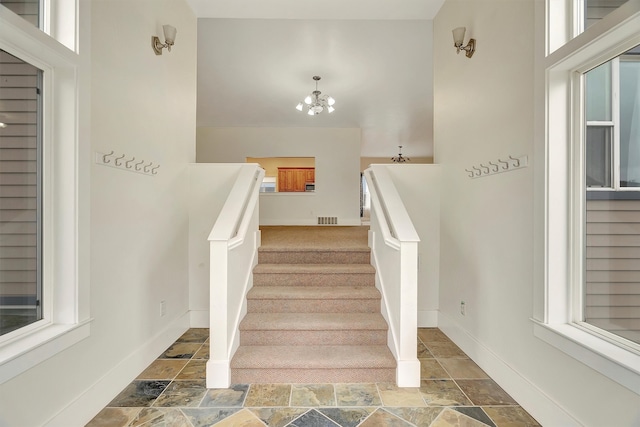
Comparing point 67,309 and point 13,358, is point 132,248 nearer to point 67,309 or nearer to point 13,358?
point 67,309

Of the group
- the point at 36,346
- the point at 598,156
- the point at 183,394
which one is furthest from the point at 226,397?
the point at 598,156

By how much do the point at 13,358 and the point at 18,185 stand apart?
2.68 ft

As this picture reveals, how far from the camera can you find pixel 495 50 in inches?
89.0

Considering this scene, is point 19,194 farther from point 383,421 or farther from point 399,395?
point 399,395

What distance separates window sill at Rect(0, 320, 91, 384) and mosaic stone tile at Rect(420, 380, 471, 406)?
211 centimetres

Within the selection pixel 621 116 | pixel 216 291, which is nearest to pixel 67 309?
pixel 216 291

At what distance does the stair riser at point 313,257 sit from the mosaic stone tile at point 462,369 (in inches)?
45.9

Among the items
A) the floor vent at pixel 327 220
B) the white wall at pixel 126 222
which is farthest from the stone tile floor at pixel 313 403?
the floor vent at pixel 327 220

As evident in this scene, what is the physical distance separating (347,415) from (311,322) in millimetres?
764

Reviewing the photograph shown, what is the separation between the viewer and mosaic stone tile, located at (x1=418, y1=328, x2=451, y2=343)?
2930 mm

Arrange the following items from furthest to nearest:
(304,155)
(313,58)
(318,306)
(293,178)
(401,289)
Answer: (293,178) < (304,155) < (313,58) < (318,306) < (401,289)

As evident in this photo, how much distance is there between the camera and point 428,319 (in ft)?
10.7

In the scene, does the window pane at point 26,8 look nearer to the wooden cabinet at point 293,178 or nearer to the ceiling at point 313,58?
the ceiling at point 313,58

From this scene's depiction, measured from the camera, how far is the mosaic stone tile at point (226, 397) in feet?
6.40
